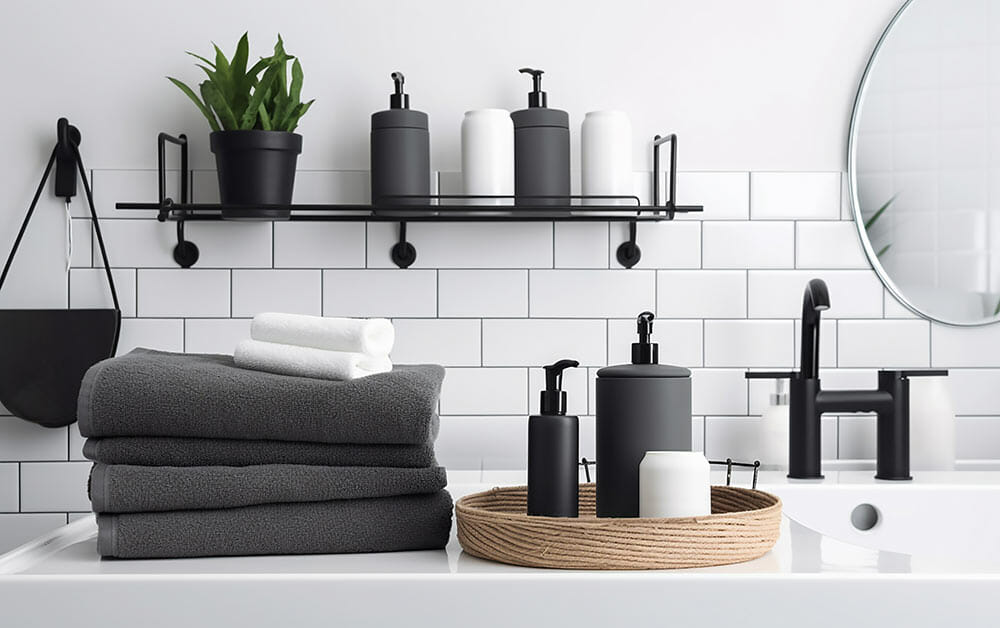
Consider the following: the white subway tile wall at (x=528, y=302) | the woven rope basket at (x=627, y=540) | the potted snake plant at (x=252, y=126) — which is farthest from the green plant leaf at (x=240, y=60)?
the woven rope basket at (x=627, y=540)

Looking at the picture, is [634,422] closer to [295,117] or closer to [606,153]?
[606,153]

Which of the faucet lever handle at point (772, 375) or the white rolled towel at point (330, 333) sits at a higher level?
the white rolled towel at point (330, 333)

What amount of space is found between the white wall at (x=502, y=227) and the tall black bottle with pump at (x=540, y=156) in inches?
4.3

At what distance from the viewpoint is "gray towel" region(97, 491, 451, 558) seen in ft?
2.97

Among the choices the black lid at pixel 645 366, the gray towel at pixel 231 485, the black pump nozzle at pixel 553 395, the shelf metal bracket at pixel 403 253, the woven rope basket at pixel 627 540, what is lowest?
the woven rope basket at pixel 627 540

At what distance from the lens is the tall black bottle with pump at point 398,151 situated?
63.7 inches

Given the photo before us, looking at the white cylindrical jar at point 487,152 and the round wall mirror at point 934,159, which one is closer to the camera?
the white cylindrical jar at point 487,152

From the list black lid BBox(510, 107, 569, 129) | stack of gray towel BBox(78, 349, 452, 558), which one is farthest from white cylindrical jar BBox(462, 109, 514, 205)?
stack of gray towel BBox(78, 349, 452, 558)

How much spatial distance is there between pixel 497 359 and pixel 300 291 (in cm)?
36

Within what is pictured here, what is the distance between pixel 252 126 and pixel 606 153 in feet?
1.87

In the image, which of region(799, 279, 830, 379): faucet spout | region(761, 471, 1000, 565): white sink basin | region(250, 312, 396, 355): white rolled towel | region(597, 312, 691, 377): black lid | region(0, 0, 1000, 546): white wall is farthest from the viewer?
region(0, 0, 1000, 546): white wall

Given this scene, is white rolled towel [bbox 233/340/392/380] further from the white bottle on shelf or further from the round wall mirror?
the round wall mirror

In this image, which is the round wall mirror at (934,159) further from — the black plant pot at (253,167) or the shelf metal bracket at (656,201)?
the black plant pot at (253,167)

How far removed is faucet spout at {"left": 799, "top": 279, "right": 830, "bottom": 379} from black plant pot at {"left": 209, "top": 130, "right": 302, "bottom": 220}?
2.79 feet
